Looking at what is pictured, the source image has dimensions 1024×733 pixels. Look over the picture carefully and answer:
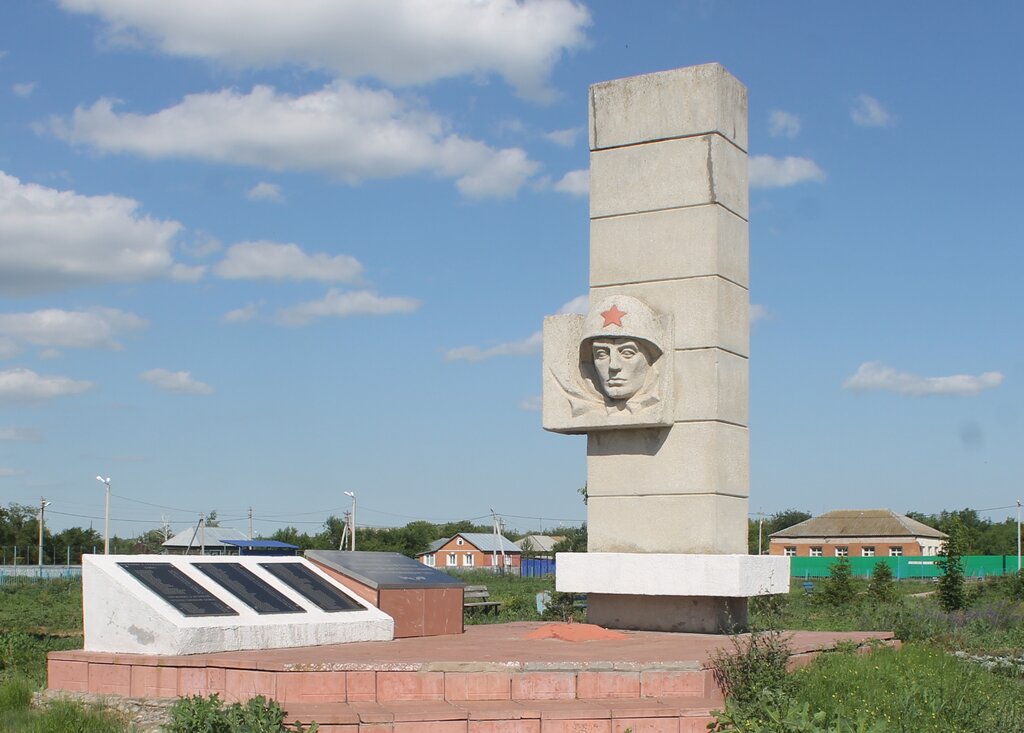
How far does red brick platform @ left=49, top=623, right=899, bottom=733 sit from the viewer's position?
7.87 m

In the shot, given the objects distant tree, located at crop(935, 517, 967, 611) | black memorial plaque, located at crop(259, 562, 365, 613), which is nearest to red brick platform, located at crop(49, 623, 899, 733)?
black memorial plaque, located at crop(259, 562, 365, 613)

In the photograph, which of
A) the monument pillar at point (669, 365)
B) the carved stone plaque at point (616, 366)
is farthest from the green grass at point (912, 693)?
the carved stone plaque at point (616, 366)

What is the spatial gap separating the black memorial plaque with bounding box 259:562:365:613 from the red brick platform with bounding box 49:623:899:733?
148cm

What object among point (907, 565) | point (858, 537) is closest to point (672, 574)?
point (907, 565)

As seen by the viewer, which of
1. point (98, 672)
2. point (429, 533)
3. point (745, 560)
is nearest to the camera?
point (98, 672)

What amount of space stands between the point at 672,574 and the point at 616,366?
2125 millimetres

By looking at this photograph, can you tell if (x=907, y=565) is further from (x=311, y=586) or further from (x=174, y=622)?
(x=174, y=622)

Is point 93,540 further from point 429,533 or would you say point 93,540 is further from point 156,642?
point 156,642

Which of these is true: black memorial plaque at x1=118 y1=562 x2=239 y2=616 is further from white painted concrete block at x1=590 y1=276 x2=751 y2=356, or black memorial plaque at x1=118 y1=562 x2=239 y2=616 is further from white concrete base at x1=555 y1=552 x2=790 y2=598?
white painted concrete block at x1=590 y1=276 x2=751 y2=356

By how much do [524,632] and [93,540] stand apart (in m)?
67.6

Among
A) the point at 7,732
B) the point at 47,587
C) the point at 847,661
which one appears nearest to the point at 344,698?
the point at 7,732

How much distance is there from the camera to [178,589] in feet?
32.4

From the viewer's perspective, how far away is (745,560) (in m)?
11.6

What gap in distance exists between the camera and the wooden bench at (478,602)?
1907 cm
